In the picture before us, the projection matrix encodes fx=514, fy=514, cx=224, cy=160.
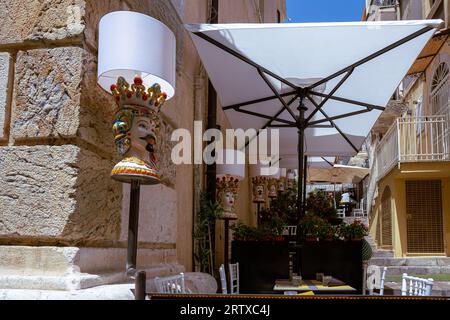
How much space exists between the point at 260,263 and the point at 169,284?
13.4 ft

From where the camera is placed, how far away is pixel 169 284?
331 centimetres

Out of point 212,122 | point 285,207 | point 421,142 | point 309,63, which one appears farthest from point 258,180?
point 421,142

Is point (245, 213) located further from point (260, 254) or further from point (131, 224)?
point (131, 224)

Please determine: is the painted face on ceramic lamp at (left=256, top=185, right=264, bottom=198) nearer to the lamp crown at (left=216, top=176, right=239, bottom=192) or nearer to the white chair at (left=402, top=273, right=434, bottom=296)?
the lamp crown at (left=216, top=176, right=239, bottom=192)

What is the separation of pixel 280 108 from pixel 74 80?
4.55 m

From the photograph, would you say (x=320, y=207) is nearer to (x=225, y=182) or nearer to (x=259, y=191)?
(x=259, y=191)

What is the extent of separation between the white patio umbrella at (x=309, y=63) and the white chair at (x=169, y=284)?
244cm

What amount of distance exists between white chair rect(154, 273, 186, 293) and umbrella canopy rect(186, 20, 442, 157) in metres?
2.44

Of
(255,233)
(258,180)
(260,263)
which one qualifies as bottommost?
(260,263)

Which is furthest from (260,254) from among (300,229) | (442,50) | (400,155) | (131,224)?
(442,50)

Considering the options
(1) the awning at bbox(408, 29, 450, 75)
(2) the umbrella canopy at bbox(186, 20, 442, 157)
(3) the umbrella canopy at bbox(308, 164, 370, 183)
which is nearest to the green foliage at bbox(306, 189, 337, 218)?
(2) the umbrella canopy at bbox(186, 20, 442, 157)

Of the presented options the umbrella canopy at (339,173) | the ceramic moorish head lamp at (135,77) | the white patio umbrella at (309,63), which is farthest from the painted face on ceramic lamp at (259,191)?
the umbrella canopy at (339,173)

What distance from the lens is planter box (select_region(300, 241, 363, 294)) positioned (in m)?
7.16
